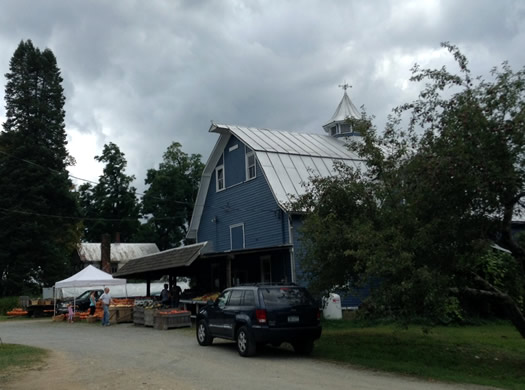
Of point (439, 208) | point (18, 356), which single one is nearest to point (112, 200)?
point (18, 356)

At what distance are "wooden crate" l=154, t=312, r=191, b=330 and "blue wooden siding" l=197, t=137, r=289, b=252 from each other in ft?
10.6

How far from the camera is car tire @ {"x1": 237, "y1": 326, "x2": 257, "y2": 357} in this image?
41.9ft

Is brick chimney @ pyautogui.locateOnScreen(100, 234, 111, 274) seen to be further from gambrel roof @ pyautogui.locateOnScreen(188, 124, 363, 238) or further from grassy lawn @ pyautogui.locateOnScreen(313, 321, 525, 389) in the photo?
grassy lawn @ pyautogui.locateOnScreen(313, 321, 525, 389)

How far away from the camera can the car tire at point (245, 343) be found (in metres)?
12.8

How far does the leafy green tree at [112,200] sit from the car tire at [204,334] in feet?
158

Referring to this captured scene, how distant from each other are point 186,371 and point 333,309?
39.9 feet

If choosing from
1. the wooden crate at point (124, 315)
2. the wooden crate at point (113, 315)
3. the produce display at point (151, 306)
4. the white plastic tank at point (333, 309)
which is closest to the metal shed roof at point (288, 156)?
the white plastic tank at point (333, 309)

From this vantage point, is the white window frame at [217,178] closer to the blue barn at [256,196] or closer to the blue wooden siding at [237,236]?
the blue barn at [256,196]

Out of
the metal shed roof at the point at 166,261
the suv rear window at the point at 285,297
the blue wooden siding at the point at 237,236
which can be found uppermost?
the blue wooden siding at the point at 237,236

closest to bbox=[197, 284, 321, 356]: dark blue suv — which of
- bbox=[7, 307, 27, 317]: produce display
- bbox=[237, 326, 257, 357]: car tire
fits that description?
bbox=[237, 326, 257, 357]: car tire

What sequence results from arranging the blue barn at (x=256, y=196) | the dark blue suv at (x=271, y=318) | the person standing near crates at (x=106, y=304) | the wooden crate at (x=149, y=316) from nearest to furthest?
the dark blue suv at (x=271, y=318), the wooden crate at (x=149, y=316), the blue barn at (x=256, y=196), the person standing near crates at (x=106, y=304)

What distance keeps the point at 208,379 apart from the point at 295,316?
345 cm

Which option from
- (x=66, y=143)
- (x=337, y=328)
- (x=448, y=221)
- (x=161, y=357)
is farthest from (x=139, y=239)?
(x=448, y=221)

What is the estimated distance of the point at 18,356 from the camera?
14203mm
